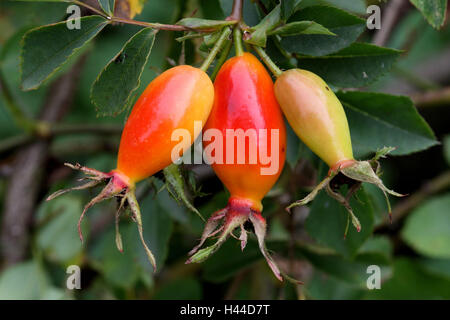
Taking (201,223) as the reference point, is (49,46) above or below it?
above

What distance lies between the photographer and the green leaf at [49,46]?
0.83 metres

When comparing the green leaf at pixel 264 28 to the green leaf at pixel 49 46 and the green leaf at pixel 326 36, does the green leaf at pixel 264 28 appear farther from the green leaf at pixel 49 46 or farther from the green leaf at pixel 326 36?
the green leaf at pixel 49 46

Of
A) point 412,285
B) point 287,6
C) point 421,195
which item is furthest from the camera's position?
point 421,195

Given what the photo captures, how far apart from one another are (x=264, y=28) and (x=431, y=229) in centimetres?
116

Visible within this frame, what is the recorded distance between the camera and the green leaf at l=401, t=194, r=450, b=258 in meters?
1.65

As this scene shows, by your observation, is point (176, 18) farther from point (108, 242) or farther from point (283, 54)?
point (108, 242)

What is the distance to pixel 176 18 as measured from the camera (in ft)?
3.76

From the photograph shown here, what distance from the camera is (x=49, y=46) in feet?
2.74

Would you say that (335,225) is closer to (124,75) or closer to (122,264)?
(124,75)

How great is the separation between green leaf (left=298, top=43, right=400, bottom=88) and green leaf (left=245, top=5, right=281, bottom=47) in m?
0.16

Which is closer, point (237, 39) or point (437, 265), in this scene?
point (237, 39)

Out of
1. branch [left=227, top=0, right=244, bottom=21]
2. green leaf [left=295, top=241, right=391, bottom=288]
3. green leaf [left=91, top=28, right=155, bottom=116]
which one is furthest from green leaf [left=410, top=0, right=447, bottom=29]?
green leaf [left=295, top=241, right=391, bottom=288]

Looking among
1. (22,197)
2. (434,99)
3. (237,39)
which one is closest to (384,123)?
(237,39)

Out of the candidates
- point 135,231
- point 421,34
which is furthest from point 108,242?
point 421,34
